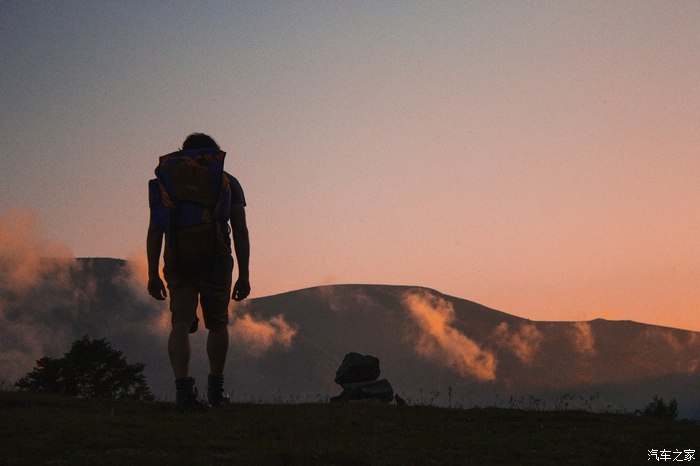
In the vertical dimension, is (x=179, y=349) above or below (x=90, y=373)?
below

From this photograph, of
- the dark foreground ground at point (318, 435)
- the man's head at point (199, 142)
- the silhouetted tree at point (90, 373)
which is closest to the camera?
the dark foreground ground at point (318, 435)

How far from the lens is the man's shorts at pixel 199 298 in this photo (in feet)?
35.1

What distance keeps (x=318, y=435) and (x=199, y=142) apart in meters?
3.76

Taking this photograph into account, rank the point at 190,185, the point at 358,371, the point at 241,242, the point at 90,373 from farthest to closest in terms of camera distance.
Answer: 1. the point at 90,373
2. the point at 358,371
3. the point at 241,242
4. the point at 190,185

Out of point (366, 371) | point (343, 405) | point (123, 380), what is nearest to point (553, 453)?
point (343, 405)

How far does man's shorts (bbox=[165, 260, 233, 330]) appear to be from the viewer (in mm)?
10695

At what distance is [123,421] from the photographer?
10195 millimetres

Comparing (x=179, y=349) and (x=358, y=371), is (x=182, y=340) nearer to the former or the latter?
(x=179, y=349)

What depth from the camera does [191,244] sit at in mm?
10633

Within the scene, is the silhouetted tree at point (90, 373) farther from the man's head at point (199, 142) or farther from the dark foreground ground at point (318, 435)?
the man's head at point (199, 142)

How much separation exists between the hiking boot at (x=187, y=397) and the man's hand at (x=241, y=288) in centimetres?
111

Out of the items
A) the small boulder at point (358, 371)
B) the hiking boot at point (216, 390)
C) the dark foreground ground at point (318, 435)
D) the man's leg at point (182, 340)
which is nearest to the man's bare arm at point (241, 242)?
the man's leg at point (182, 340)

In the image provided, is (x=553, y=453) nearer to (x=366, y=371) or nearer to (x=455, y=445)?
(x=455, y=445)

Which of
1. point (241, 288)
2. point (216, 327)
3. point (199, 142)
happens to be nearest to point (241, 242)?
point (241, 288)
